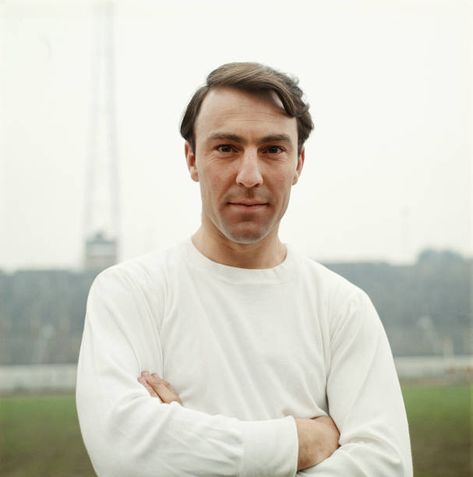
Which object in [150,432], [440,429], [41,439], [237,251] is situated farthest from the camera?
[440,429]

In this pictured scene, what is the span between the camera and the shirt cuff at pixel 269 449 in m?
1.30

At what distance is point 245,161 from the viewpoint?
1429mm

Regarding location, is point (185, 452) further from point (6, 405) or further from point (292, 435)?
point (6, 405)

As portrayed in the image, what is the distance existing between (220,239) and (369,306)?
0.36 meters

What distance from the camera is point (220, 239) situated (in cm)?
155

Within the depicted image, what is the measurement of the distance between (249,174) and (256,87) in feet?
0.62

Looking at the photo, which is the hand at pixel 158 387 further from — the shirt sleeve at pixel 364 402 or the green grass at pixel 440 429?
the green grass at pixel 440 429

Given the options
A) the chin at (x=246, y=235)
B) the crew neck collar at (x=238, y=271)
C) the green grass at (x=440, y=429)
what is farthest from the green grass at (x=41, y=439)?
the chin at (x=246, y=235)

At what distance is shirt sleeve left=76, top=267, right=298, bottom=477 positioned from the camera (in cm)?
130

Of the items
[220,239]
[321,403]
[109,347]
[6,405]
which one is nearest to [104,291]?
[109,347]

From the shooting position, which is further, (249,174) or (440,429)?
(440,429)

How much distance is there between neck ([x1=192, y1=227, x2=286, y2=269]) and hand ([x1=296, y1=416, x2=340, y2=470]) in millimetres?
351

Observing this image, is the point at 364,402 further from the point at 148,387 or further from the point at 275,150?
the point at 275,150

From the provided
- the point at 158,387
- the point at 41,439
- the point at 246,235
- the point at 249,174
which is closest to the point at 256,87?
the point at 249,174
